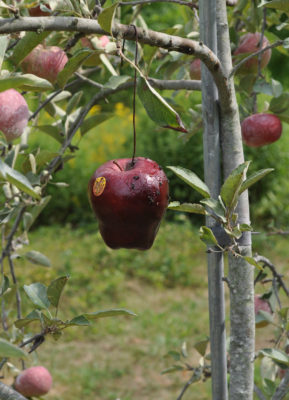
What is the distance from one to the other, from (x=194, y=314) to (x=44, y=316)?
2.43m

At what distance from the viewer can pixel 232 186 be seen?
670 millimetres

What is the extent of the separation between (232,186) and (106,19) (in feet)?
0.80

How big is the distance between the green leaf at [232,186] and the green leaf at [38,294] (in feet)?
0.93

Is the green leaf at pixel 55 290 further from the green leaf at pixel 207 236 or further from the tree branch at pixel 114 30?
the tree branch at pixel 114 30

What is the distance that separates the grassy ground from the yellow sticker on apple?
5.01ft

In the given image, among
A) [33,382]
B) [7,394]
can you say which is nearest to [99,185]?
[7,394]

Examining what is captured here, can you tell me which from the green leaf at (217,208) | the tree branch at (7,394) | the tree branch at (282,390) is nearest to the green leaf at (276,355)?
the tree branch at (282,390)

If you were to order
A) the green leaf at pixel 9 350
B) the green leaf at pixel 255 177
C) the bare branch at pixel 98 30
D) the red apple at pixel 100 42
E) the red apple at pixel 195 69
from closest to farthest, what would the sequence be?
the green leaf at pixel 9 350 < the bare branch at pixel 98 30 < the green leaf at pixel 255 177 < the red apple at pixel 100 42 < the red apple at pixel 195 69

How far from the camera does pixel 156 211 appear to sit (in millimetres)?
739

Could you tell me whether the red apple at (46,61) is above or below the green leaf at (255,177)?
above

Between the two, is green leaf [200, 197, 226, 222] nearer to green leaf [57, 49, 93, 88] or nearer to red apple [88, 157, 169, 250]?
red apple [88, 157, 169, 250]

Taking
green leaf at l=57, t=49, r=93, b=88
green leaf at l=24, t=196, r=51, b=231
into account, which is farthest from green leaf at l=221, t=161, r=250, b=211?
green leaf at l=24, t=196, r=51, b=231

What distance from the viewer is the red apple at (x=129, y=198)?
2.35 ft

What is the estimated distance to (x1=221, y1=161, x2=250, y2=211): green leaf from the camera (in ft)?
2.13
